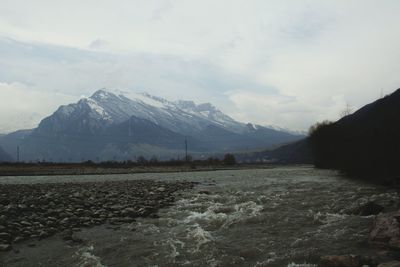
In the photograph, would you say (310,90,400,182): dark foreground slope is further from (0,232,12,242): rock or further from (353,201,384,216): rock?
(0,232,12,242): rock

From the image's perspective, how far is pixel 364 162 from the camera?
62.3m

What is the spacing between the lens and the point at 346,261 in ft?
48.0

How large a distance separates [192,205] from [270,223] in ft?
31.0

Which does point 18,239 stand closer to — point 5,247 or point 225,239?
point 5,247

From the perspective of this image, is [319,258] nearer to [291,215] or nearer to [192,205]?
[291,215]

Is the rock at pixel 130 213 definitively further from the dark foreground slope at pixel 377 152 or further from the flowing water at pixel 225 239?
the dark foreground slope at pixel 377 152

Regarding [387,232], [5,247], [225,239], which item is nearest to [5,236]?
[5,247]

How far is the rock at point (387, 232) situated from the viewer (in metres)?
16.6

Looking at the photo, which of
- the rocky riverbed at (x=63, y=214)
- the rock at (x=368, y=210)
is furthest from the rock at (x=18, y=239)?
the rock at (x=368, y=210)

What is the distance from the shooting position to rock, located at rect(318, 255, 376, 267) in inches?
571

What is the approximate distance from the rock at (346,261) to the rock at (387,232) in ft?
6.58

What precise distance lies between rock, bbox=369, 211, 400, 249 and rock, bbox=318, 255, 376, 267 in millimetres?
2004

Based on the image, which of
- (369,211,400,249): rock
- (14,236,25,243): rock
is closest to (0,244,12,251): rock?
(14,236,25,243): rock

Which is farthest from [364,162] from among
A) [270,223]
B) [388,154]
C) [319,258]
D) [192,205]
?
[319,258]
